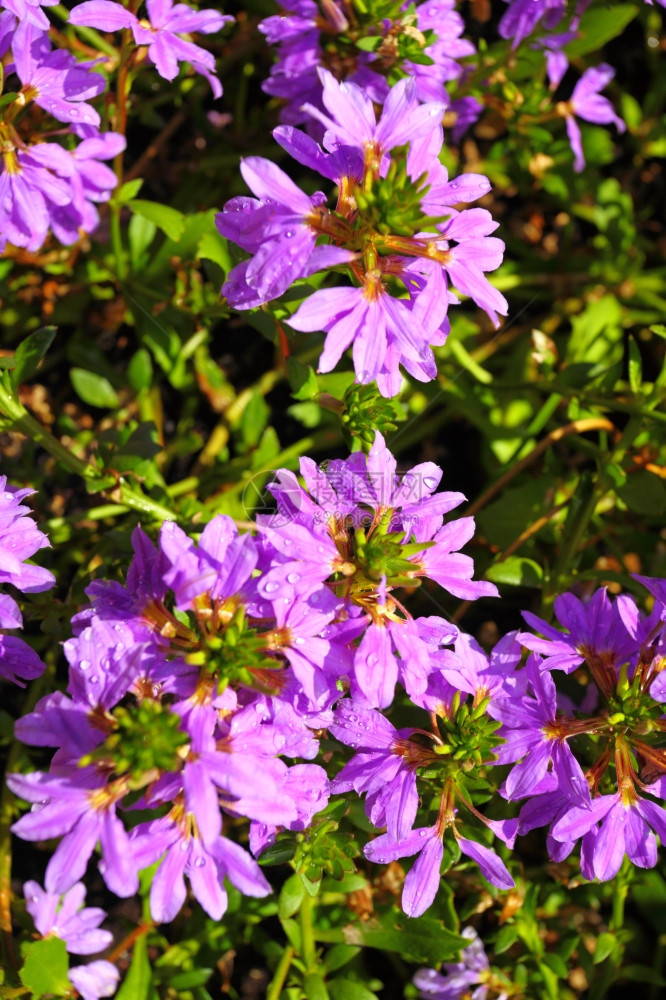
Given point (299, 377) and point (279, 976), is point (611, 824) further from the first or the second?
point (299, 377)

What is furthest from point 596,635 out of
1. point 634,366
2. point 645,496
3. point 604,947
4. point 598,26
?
point 598,26

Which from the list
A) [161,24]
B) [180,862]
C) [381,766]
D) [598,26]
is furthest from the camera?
[598,26]

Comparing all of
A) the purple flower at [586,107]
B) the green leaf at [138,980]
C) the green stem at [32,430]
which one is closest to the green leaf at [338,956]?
the green leaf at [138,980]

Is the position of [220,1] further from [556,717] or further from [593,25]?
[556,717]

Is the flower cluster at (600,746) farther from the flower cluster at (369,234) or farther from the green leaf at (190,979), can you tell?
the green leaf at (190,979)

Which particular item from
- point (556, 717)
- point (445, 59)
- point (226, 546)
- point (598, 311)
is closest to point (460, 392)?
point (598, 311)

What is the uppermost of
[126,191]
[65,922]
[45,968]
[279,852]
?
[126,191]

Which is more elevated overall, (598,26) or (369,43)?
(369,43)
